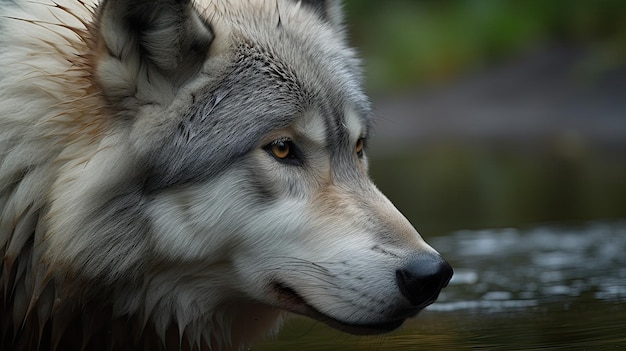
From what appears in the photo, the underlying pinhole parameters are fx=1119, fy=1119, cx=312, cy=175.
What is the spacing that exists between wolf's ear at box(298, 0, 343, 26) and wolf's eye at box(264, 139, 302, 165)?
2.95 ft

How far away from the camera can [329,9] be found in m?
4.54

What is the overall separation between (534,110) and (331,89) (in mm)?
8437

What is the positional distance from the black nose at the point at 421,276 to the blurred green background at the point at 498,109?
3324 millimetres

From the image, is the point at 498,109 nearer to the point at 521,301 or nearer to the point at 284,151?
the point at 521,301

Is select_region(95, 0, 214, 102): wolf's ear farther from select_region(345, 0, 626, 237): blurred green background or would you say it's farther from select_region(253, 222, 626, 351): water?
select_region(345, 0, 626, 237): blurred green background

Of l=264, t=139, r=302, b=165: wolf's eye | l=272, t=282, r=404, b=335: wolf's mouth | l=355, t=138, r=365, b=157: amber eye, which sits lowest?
l=272, t=282, r=404, b=335: wolf's mouth

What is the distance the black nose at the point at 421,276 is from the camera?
134 inches

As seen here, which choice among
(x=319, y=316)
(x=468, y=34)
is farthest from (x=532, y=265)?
(x=468, y=34)

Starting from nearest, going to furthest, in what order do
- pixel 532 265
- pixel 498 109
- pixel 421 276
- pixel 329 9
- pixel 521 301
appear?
pixel 421 276
pixel 329 9
pixel 521 301
pixel 532 265
pixel 498 109

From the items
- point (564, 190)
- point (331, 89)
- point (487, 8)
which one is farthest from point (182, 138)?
point (487, 8)

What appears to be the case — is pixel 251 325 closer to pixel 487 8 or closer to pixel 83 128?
pixel 83 128

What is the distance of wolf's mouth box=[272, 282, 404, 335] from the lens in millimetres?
3514

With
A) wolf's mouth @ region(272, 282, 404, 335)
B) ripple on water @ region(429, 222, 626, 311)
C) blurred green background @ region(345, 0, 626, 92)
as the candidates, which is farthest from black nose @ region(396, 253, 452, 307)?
blurred green background @ region(345, 0, 626, 92)

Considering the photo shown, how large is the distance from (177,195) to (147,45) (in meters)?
0.50
